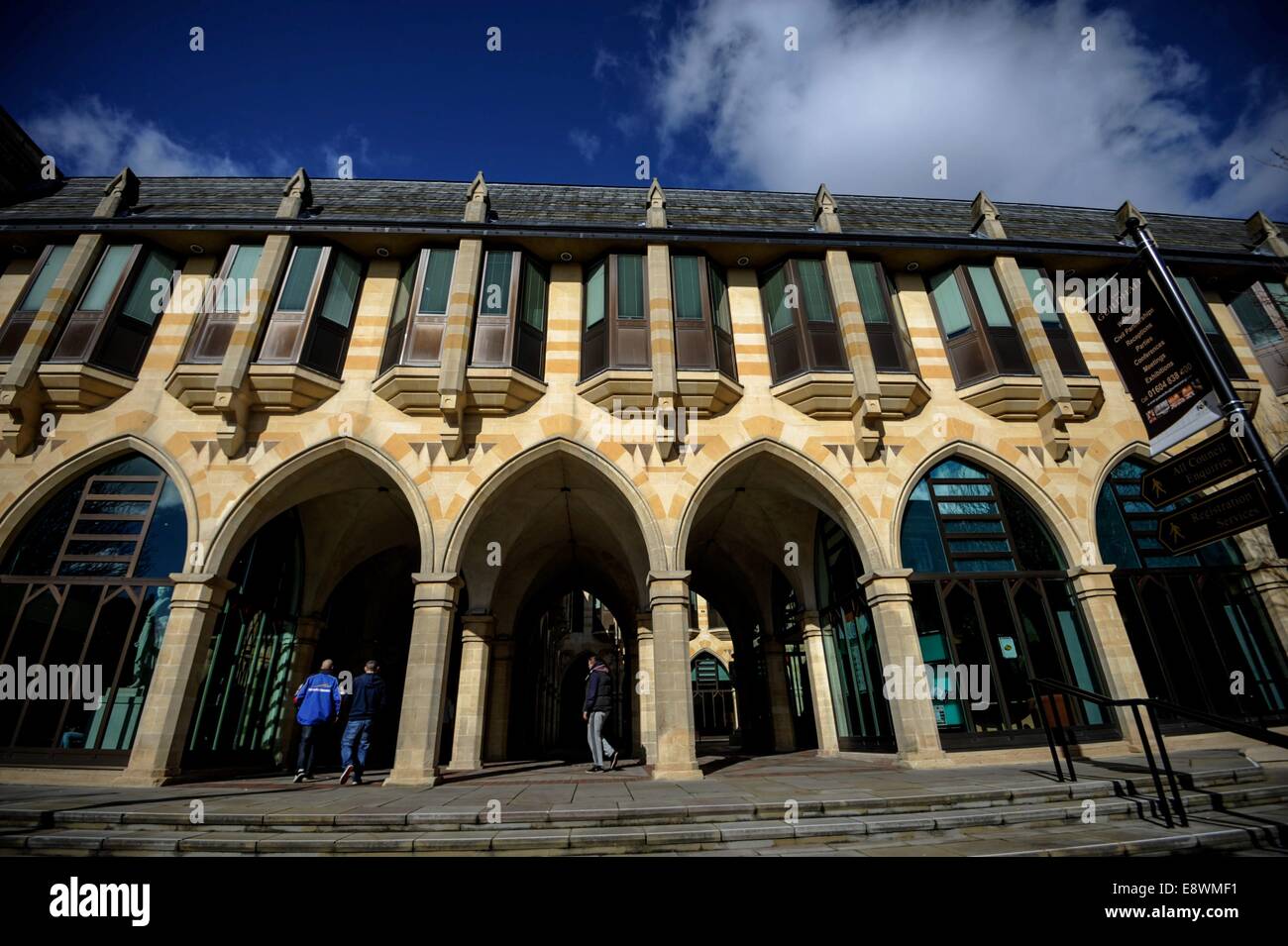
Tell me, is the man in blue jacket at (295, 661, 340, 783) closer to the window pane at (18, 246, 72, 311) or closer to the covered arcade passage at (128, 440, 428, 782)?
the covered arcade passage at (128, 440, 428, 782)

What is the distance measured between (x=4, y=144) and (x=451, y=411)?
15163mm

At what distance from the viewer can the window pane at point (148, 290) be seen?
11250 mm

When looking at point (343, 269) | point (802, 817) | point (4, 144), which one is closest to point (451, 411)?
point (343, 269)

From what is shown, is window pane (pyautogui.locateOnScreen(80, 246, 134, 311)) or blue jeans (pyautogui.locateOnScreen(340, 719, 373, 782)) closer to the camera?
blue jeans (pyautogui.locateOnScreen(340, 719, 373, 782))

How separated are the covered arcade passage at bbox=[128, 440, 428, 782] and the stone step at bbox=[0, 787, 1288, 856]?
155 inches

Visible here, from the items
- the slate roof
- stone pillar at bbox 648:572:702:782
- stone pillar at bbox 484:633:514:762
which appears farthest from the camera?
stone pillar at bbox 484:633:514:762

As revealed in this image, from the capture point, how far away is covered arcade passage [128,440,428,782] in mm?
9148

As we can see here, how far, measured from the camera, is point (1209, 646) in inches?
420

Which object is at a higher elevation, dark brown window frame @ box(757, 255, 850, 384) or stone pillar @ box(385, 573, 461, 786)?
dark brown window frame @ box(757, 255, 850, 384)

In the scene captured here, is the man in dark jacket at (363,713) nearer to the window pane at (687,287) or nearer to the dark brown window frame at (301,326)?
the dark brown window frame at (301,326)

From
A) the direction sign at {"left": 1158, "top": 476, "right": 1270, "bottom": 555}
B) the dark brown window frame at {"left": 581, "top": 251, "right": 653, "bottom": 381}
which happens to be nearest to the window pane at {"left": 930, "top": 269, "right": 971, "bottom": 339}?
the direction sign at {"left": 1158, "top": 476, "right": 1270, "bottom": 555}

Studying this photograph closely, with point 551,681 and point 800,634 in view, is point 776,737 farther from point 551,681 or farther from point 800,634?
point 551,681

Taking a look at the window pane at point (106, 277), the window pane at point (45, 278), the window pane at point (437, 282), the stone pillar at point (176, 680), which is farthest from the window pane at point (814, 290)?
the window pane at point (45, 278)

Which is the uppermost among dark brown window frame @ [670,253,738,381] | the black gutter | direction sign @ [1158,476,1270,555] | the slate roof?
the slate roof
